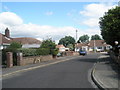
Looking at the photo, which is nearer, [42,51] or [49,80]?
[49,80]

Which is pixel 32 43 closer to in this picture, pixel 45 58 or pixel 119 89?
pixel 45 58

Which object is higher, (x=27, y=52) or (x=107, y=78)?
(x=27, y=52)

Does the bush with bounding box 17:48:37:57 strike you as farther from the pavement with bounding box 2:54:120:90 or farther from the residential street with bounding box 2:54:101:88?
the residential street with bounding box 2:54:101:88

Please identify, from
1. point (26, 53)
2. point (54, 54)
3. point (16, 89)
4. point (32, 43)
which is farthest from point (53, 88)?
point (32, 43)

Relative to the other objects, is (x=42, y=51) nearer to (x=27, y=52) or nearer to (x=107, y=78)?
(x=27, y=52)

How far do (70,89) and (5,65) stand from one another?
15989mm

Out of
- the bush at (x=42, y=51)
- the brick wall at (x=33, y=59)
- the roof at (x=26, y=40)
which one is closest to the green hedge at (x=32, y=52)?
the bush at (x=42, y=51)

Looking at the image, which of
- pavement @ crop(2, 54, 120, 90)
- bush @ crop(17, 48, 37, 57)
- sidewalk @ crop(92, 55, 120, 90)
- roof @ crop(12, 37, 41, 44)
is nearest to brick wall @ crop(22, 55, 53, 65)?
bush @ crop(17, 48, 37, 57)

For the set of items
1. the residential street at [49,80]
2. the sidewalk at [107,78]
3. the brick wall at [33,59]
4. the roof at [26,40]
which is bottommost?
the residential street at [49,80]

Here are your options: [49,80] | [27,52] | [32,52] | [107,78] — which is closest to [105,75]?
[107,78]

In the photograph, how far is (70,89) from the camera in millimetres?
9688

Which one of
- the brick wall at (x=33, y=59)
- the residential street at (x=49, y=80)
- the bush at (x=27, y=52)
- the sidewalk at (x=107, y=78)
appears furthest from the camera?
the bush at (x=27, y=52)

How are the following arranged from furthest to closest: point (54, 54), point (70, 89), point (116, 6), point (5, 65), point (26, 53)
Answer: point (54, 54) → point (26, 53) → point (116, 6) → point (5, 65) → point (70, 89)

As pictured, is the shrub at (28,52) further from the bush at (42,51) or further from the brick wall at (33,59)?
the bush at (42,51)
